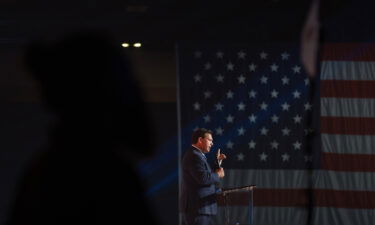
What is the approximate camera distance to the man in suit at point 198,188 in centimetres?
727

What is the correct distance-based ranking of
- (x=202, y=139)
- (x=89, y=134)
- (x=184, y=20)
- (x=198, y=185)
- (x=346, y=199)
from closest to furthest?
(x=89, y=134) → (x=198, y=185) → (x=202, y=139) → (x=346, y=199) → (x=184, y=20)

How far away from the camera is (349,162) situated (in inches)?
412

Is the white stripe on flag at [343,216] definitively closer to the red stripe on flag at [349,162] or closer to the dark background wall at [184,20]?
the red stripe on flag at [349,162]

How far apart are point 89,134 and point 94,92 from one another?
9 cm

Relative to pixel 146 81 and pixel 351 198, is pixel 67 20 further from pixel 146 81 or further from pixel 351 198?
pixel 351 198

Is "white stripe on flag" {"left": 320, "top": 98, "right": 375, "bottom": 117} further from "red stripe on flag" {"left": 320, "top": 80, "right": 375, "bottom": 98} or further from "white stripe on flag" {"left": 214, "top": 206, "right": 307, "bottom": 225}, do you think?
"white stripe on flag" {"left": 214, "top": 206, "right": 307, "bottom": 225}

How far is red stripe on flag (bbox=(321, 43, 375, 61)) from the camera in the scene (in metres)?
10.6

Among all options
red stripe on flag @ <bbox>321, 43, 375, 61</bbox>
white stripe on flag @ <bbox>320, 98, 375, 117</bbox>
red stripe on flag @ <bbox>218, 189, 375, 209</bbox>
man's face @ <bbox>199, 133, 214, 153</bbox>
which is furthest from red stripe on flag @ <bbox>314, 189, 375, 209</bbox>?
man's face @ <bbox>199, 133, 214, 153</bbox>

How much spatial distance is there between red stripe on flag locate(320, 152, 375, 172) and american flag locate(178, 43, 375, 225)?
1cm

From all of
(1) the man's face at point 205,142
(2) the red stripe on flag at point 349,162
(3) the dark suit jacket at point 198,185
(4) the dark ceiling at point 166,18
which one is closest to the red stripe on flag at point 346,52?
(4) the dark ceiling at point 166,18

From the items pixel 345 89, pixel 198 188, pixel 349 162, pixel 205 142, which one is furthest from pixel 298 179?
pixel 198 188

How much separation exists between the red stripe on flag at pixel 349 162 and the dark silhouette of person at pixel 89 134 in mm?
9119

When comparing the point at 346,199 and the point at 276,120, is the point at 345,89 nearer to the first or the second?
the point at 276,120

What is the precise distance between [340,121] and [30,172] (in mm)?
9253
